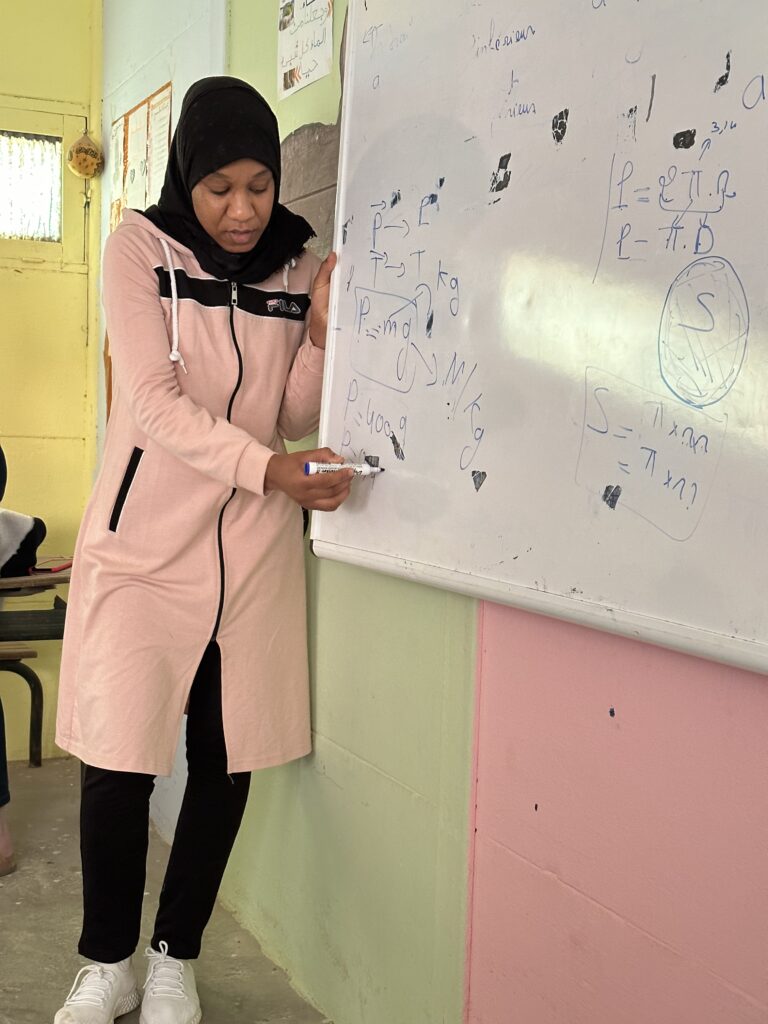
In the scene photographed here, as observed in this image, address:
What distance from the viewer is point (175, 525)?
2.04 m

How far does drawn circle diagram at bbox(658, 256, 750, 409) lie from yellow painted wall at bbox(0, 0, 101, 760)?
2.96m

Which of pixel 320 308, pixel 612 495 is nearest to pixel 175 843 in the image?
pixel 320 308

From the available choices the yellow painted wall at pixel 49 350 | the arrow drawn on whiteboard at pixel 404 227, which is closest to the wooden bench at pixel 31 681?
the yellow painted wall at pixel 49 350

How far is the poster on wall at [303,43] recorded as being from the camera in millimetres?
2156

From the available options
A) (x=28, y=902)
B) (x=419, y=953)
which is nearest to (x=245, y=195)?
(x=419, y=953)

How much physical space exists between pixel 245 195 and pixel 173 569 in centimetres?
65

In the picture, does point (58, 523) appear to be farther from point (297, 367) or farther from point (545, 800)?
point (545, 800)

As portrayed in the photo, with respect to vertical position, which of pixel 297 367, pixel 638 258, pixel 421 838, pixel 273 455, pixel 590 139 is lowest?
pixel 421 838

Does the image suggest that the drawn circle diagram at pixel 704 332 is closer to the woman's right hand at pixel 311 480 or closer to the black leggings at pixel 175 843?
the woman's right hand at pixel 311 480

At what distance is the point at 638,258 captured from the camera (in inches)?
50.9

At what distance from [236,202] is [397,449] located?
517 mm

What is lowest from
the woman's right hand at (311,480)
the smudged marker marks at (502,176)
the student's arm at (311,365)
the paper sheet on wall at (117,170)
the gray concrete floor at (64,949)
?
the gray concrete floor at (64,949)

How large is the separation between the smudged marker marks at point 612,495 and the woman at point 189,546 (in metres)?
0.72

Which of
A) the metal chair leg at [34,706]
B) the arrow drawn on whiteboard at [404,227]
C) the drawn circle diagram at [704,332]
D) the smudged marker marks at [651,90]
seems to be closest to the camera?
the drawn circle diagram at [704,332]
